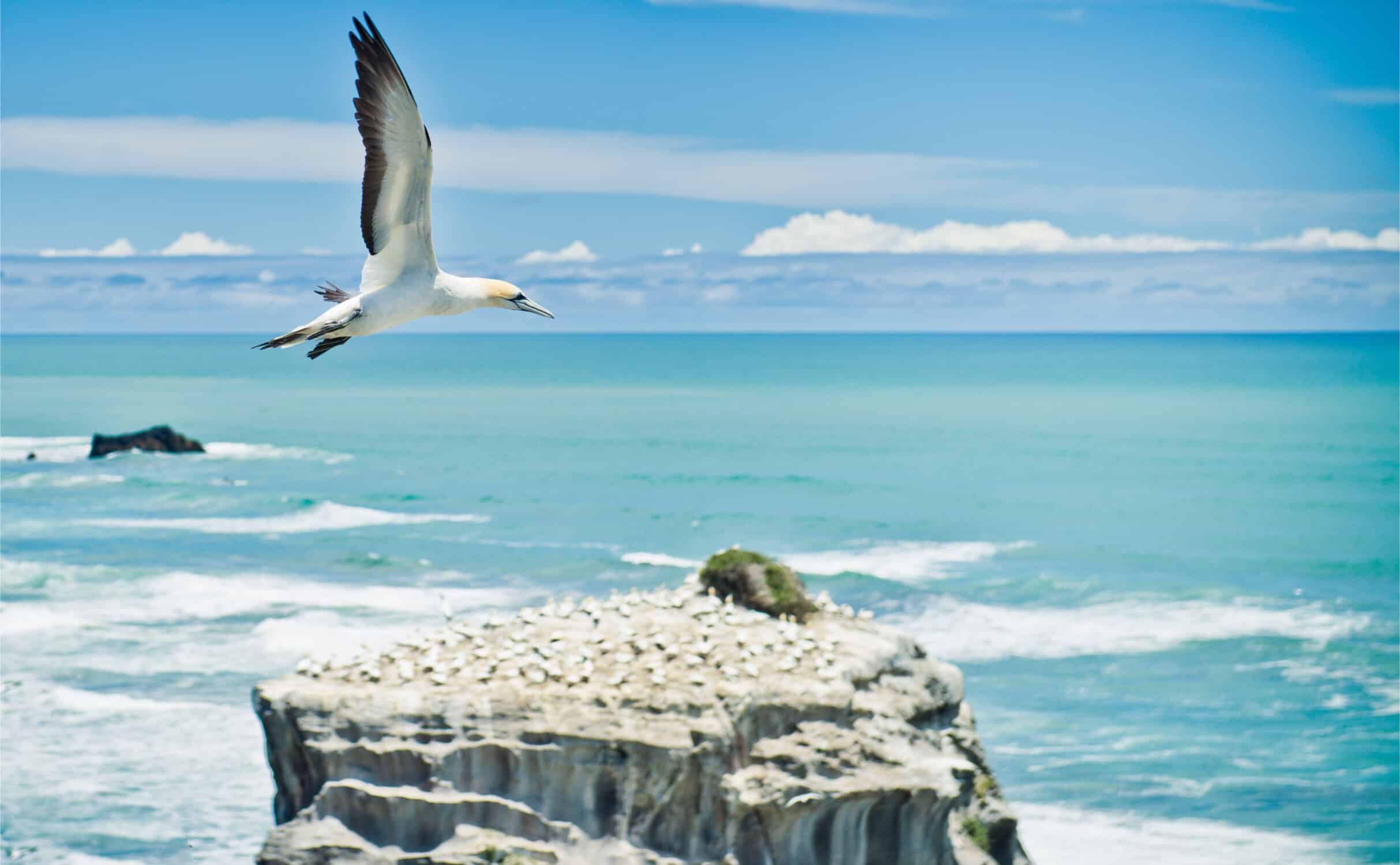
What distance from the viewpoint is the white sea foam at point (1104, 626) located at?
1405 inches

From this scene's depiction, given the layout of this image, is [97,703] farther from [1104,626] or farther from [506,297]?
[1104,626]

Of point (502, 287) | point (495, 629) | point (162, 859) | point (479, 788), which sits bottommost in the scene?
point (162, 859)

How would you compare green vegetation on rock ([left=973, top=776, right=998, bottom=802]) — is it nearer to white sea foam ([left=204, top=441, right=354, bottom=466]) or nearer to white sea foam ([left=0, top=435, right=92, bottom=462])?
white sea foam ([left=204, top=441, right=354, bottom=466])

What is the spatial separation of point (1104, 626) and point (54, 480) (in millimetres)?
46090

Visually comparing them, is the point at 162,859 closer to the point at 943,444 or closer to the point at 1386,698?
the point at 1386,698

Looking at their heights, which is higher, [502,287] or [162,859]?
[502,287]

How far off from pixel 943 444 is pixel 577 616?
73491 millimetres

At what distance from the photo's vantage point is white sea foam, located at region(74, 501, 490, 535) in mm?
51938

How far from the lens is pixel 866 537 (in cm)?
5284

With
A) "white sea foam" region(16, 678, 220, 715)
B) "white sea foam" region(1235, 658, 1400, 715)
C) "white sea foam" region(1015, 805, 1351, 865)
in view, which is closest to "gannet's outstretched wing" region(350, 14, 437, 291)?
"white sea foam" region(1015, 805, 1351, 865)

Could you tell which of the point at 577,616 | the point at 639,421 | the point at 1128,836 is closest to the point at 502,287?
the point at 577,616

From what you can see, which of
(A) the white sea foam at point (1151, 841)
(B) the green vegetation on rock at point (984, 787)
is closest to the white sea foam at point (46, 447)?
(A) the white sea foam at point (1151, 841)

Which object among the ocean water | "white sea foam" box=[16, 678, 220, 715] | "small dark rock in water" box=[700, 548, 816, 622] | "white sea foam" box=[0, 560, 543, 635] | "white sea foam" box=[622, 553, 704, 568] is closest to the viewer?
"small dark rock in water" box=[700, 548, 816, 622]

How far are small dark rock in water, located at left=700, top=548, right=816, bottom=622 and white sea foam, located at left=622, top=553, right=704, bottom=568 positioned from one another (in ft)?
85.3
